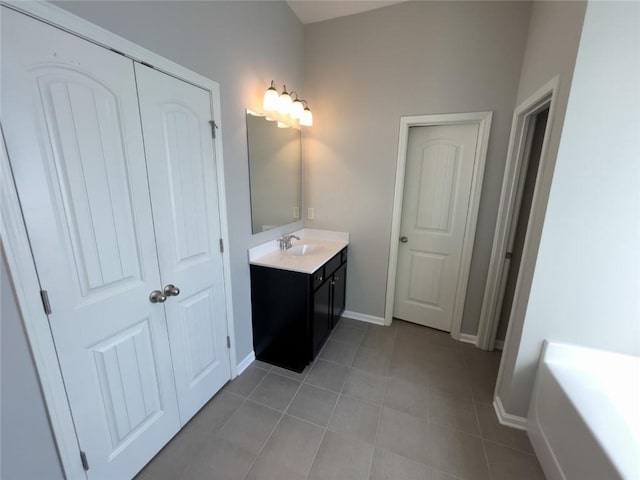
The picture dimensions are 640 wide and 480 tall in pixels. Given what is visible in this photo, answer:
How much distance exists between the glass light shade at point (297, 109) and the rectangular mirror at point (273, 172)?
15 cm

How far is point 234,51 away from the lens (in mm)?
1699

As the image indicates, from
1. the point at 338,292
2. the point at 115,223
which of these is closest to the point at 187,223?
the point at 115,223

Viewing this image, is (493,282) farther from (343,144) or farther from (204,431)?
(204,431)

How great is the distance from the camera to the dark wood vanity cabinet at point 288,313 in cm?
196

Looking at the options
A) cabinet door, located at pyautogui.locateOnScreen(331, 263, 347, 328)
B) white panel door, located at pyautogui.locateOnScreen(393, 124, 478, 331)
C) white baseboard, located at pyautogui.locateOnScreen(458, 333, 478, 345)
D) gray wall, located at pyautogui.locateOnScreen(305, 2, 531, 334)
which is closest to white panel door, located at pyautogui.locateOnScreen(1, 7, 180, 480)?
cabinet door, located at pyautogui.locateOnScreen(331, 263, 347, 328)

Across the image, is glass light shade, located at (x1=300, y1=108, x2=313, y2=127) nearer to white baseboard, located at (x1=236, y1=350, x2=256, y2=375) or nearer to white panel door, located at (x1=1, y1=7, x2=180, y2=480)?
white panel door, located at (x1=1, y1=7, x2=180, y2=480)

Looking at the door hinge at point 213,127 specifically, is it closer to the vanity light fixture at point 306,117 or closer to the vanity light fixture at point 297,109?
the vanity light fixture at point 297,109

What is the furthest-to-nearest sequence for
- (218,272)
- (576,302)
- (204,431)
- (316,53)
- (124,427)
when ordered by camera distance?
1. (316,53)
2. (218,272)
3. (204,431)
4. (576,302)
5. (124,427)

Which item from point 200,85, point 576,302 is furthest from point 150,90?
point 576,302

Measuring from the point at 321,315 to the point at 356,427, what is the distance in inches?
32.0

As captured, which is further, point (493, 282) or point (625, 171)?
point (493, 282)

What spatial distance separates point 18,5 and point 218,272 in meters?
1.35

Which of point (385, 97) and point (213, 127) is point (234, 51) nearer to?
Result: point (213, 127)

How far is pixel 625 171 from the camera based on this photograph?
1233mm
